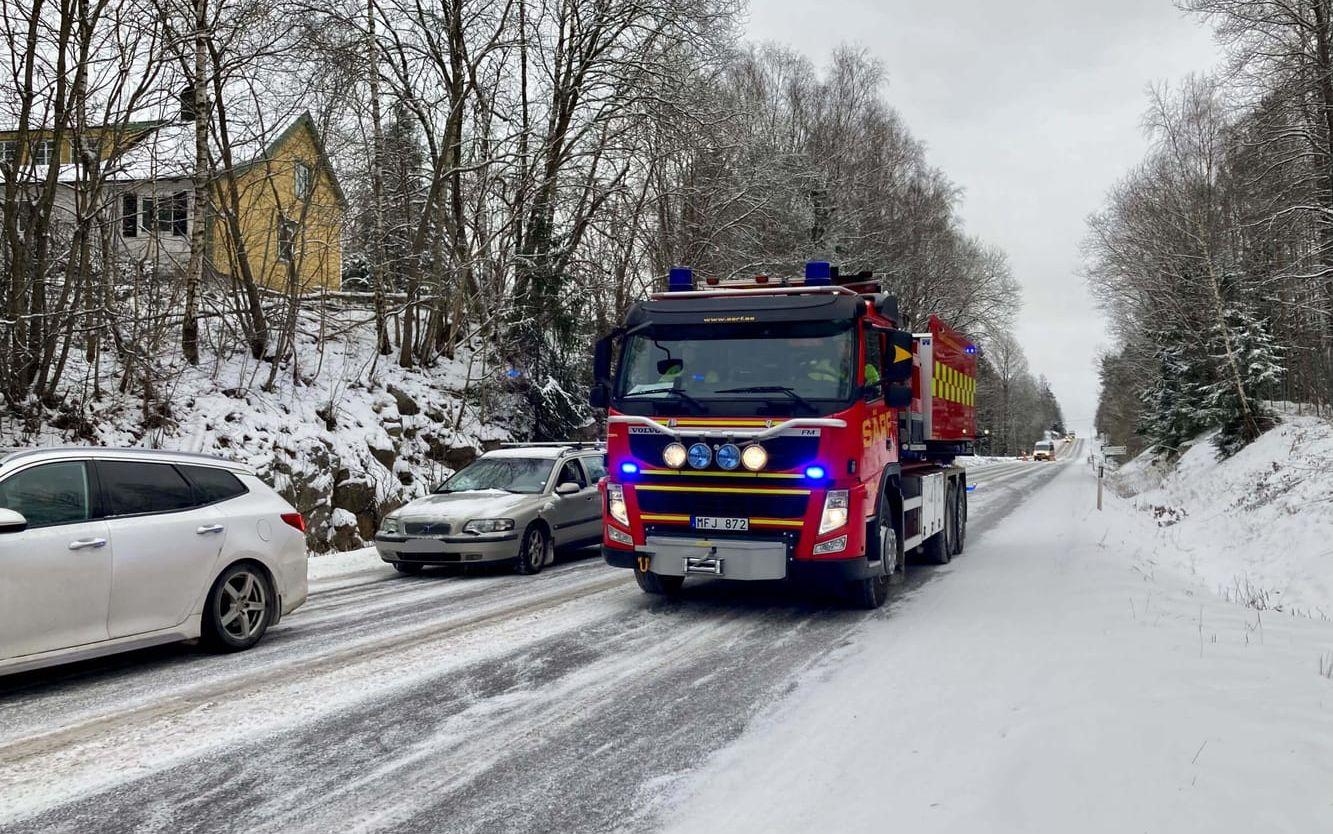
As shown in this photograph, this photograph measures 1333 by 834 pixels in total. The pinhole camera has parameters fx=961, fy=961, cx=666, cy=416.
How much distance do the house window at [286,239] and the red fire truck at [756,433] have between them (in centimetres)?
1009

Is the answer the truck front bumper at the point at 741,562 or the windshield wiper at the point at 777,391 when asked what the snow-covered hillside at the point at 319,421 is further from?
the windshield wiper at the point at 777,391

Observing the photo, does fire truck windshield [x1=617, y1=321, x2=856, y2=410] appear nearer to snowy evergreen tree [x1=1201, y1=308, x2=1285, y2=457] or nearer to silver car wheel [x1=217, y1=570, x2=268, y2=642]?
silver car wheel [x1=217, y1=570, x2=268, y2=642]

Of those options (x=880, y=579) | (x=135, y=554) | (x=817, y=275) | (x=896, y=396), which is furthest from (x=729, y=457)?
(x=135, y=554)

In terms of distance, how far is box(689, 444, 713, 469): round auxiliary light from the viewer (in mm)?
8180

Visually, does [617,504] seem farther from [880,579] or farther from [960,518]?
[960,518]

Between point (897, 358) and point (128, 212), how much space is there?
12486mm

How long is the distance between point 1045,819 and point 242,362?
1705 cm

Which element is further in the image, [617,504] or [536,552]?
[536,552]

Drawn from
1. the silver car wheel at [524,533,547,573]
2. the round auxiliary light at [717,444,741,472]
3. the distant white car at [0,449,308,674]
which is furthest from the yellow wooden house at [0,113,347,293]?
the round auxiliary light at [717,444,741,472]

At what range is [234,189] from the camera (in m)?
16.6

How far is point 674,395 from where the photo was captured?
8516mm

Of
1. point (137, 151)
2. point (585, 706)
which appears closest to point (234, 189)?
point (137, 151)

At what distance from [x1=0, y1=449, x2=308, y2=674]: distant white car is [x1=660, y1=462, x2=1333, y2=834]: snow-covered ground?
4240 millimetres

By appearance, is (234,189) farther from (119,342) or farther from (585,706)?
(585,706)
